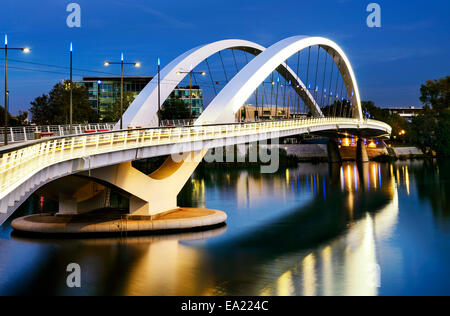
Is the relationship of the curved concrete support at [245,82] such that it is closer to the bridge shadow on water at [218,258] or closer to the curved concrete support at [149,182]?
the curved concrete support at [149,182]

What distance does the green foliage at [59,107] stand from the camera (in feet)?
195

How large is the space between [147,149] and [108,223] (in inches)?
159

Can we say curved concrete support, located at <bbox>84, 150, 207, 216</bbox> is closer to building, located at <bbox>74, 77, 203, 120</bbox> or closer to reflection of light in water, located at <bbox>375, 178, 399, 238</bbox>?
reflection of light in water, located at <bbox>375, 178, 399, 238</bbox>

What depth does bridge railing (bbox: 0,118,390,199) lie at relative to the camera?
1472cm

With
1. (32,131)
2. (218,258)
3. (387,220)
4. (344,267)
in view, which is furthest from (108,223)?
(387,220)

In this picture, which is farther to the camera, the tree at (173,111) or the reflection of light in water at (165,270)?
the tree at (173,111)

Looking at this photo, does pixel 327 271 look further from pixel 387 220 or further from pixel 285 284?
pixel 387 220

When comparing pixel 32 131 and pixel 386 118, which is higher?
pixel 386 118

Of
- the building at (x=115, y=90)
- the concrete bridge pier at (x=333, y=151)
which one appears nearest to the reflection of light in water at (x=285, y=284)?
the concrete bridge pier at (x=333, y=151)

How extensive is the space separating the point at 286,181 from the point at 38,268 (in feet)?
121

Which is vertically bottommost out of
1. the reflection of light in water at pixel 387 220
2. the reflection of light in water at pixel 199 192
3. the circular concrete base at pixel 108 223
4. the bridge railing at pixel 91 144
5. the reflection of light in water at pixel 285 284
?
the reflection of light in water at pixel 285 284

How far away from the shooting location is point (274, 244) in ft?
82.5

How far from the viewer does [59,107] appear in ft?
196

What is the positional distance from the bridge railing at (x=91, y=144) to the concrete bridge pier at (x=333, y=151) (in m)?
47.1
